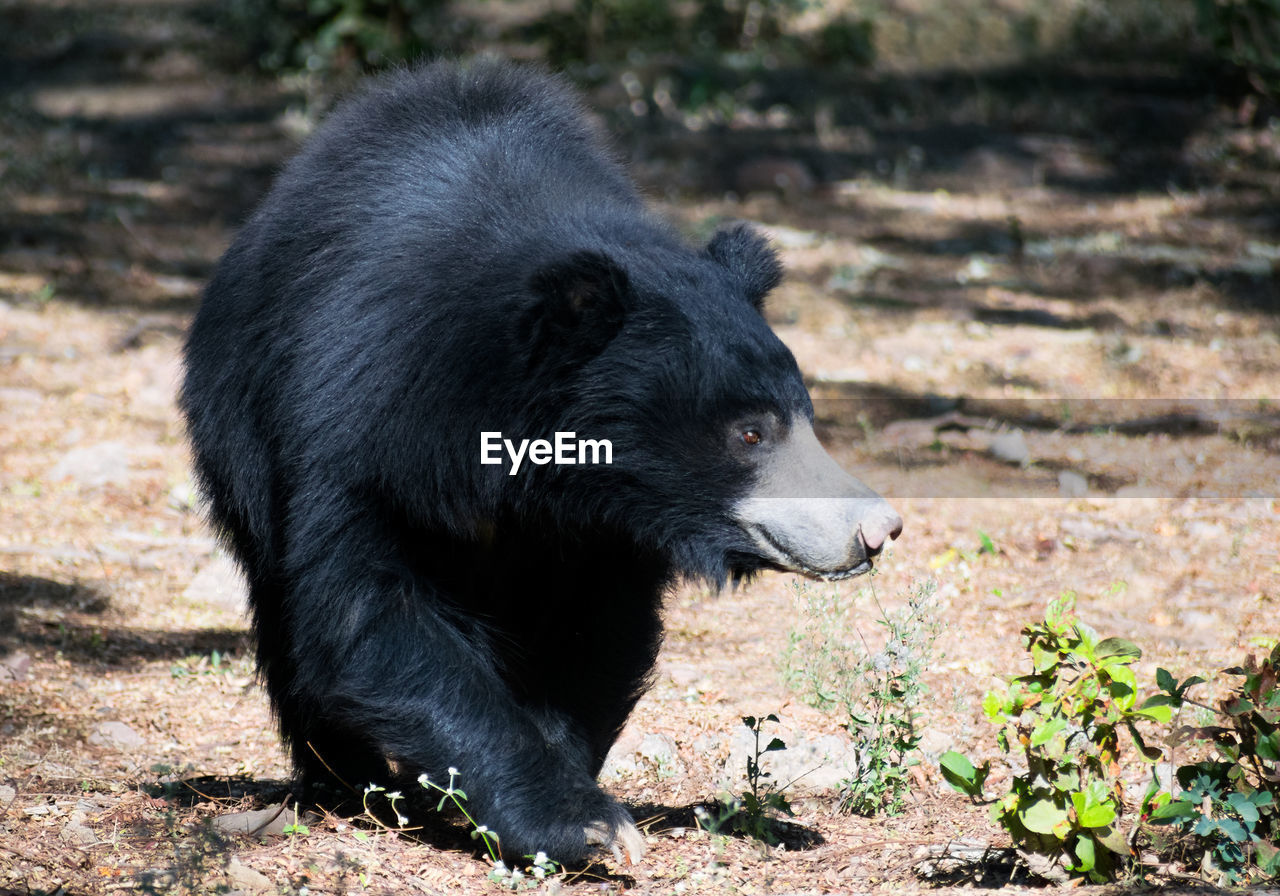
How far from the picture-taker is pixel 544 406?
2803 millimetres

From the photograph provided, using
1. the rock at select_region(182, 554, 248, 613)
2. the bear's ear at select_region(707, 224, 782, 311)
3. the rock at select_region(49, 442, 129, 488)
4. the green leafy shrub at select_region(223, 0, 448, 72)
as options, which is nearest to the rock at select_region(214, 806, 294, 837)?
the bear's ear at select_region(707, 224, 782, 311)

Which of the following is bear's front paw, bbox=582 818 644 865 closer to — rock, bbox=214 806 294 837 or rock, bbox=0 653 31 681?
rock, bbox=214 806 294 837

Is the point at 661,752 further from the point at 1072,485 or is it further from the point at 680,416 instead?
the point at 1072,485

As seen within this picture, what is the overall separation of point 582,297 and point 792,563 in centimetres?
68

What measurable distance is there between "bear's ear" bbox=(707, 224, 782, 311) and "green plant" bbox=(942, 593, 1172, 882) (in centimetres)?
99

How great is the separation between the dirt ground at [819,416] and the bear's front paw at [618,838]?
0.18 ft

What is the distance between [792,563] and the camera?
2.76m

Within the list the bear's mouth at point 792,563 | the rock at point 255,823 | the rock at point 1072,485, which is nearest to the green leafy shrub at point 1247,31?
the rock at point 1072,485

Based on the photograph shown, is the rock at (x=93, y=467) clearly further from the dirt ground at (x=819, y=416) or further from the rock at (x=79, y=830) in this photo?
the rock at (x=79, y=830)

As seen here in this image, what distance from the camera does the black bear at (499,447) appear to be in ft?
9.12

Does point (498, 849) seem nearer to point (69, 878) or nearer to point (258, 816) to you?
point (258, 816)

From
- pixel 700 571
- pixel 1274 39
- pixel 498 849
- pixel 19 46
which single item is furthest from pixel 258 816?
pixel 19 46

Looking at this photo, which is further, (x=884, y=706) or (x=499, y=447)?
(x=884, y=706)
